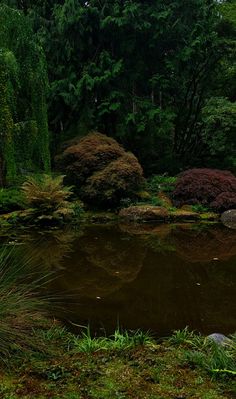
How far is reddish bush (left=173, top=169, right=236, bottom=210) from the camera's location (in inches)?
480

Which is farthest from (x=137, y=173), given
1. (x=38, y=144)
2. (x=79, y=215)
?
A: (x=38, y=144)

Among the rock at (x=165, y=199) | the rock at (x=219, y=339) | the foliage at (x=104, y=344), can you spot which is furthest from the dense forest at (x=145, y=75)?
the rock at (x=219, y=339)

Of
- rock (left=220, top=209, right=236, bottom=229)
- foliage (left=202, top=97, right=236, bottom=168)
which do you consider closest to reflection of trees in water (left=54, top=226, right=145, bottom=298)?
rock (left=220, top=209, right=236, bottom=229)

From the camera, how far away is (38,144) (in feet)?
37.8

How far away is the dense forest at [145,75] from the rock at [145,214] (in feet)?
11.9

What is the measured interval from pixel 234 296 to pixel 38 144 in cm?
747

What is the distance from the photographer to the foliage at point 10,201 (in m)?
11.1

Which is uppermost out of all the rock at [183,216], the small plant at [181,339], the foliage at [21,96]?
the foliage at [21,96]

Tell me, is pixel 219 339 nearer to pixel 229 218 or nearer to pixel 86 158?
pixel 229 218

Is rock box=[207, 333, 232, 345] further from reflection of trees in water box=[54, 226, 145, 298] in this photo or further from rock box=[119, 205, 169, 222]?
rock box=[119, 205, 169, 222]

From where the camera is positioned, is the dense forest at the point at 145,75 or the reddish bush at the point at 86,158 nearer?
the reddish bush at the point at 86,158

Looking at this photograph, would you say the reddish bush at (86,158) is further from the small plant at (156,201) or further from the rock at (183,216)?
the rock at (183,216)

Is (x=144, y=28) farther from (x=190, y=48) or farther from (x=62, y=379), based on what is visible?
(x=62, y=379)

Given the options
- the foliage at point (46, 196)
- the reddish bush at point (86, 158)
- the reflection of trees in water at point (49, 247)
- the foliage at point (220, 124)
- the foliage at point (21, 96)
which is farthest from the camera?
the foliage at point (220, 124)
